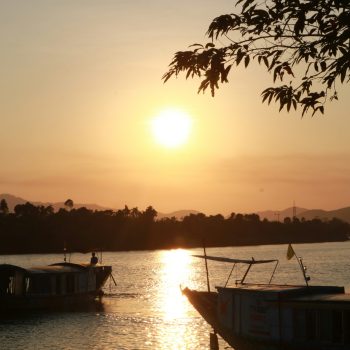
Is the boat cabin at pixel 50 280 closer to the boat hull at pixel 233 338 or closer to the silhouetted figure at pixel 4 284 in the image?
Answer: the silhouetted figure at pixel 4 284

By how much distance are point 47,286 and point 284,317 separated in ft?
114

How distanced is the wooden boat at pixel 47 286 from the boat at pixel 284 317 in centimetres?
2769

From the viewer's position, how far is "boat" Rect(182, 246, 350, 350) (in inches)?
1158

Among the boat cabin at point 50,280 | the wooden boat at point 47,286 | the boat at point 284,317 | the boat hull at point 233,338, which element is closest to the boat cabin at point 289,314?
the boat at point 284,317

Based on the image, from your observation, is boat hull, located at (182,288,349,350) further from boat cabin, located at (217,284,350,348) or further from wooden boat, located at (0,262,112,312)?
wooden boat, located at (0,262,112,312)

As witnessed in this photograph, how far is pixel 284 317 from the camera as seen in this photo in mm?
31219

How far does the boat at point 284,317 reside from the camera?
2942 centimetres

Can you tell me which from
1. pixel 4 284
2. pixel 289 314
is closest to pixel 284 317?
pixel 289 314

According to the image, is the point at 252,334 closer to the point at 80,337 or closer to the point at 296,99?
the point at 80,337

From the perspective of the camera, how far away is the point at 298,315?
3077cm

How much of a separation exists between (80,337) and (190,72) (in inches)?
1575

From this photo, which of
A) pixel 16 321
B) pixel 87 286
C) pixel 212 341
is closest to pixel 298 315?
pixel 212 341

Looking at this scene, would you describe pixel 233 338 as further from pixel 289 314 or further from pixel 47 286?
pixel 47 286

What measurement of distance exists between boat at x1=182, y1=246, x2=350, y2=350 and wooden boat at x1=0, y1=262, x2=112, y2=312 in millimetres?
27691
